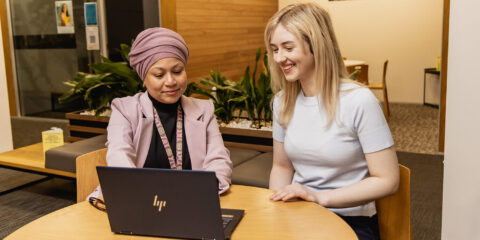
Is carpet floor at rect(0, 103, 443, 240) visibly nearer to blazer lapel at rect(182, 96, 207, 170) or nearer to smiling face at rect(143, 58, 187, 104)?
blazer lapel at rect(182, 96, 207, 170)

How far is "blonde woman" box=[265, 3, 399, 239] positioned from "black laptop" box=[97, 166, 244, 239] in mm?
395

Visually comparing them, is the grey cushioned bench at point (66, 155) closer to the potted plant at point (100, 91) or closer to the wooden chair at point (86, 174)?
the potted plant at point (100, 91)

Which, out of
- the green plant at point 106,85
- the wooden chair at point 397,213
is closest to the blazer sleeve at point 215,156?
the wooden chair at point 397,213

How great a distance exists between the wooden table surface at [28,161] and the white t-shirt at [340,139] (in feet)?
7.29

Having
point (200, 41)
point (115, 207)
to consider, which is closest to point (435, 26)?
point (200, 41)

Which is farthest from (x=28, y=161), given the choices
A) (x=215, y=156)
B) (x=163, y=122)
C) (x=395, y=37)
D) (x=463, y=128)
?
(x=395, y=37)

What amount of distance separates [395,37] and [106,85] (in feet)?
18.9

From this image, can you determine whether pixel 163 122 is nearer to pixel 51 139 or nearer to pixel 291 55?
pixel 291 55

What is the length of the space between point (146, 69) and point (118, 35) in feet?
16.1

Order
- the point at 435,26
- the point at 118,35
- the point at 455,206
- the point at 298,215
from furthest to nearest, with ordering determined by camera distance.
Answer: the point at 435,26, the point at 118,35, the point at 455,206, the point at 298,215

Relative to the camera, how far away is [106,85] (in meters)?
4.04

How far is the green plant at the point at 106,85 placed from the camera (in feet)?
12.9

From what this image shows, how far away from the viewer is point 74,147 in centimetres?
355

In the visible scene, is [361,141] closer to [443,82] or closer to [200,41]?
[443,82]
